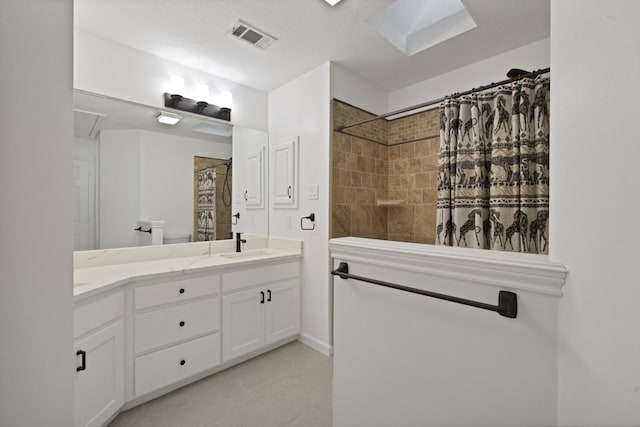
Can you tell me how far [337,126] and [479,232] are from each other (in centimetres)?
145

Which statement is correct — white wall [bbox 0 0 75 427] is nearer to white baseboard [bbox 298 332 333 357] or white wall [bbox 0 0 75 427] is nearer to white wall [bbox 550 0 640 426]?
white wall [bbox 550 0 640 426]

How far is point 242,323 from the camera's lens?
2.25 metres

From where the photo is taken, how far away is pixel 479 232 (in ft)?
5.92

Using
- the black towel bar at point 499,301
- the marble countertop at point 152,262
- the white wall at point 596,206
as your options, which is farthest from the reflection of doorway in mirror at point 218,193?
the white wall at point 596,206

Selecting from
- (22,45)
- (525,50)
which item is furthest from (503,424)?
(525,50)

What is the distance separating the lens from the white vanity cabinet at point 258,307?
217 centimetres

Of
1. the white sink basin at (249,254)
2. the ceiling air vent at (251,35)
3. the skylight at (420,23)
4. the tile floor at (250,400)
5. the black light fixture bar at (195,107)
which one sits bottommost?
the tile floor at (250,400)

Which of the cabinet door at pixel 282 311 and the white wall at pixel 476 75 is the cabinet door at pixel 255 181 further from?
the white wall at pixel 476 75

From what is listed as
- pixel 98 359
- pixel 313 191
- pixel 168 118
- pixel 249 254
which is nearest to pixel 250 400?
pixel 98 359

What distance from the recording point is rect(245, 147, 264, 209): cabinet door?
296cm

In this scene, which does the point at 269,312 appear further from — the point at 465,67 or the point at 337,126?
the point at 465,67

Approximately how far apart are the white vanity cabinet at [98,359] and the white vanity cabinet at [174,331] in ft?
0.34

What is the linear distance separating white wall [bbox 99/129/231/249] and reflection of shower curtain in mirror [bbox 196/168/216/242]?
0.31 feet

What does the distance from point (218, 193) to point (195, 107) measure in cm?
82
